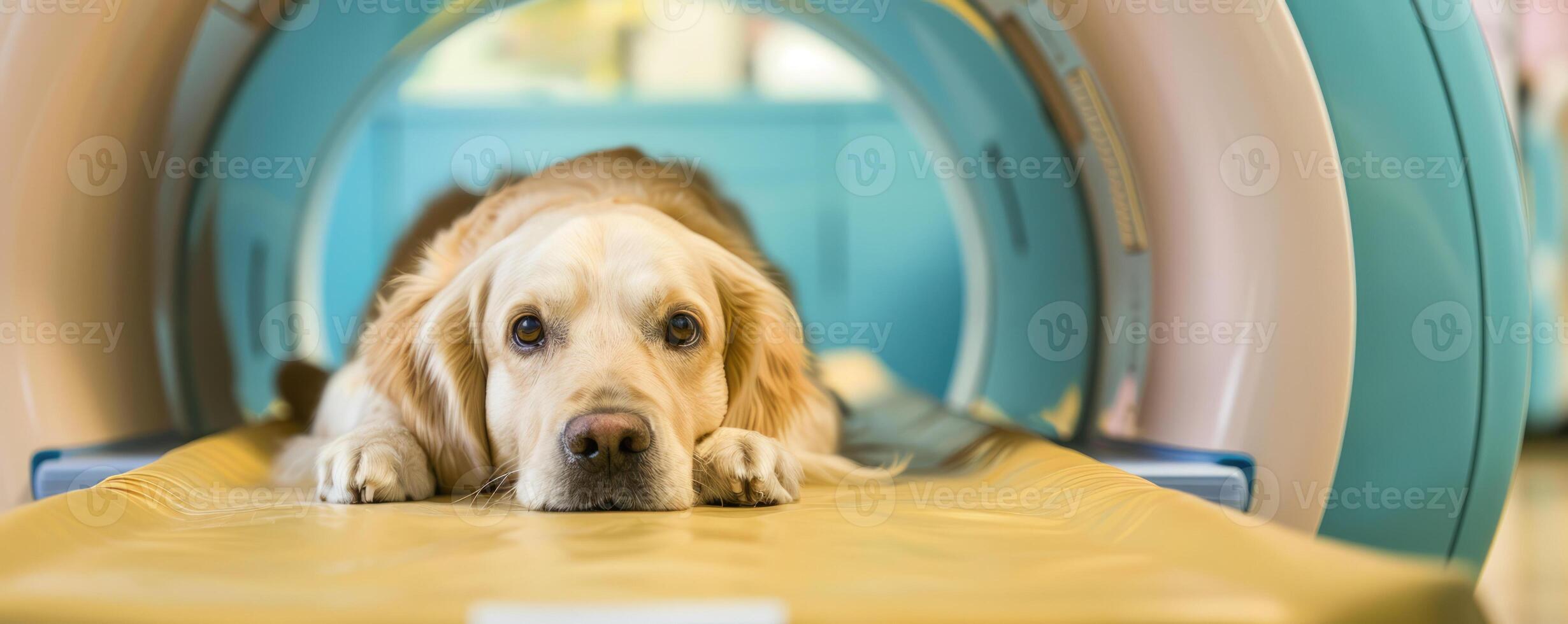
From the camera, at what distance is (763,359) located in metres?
2.03

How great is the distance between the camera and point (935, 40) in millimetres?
2855

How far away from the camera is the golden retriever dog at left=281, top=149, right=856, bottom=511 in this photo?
1.65 meters

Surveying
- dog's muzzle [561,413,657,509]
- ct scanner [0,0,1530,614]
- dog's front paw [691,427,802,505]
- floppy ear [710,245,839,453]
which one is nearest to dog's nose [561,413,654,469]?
dog's muzzle [561,413,657,509]

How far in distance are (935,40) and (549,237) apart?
4.65ft

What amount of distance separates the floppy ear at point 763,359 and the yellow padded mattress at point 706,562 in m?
0.34

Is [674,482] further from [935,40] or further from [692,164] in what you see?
[935,40]

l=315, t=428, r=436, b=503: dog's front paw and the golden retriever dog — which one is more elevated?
the golden retriever dog

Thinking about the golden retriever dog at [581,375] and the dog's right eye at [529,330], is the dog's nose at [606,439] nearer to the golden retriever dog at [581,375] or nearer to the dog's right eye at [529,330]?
the golden retriever dog at [581,375]

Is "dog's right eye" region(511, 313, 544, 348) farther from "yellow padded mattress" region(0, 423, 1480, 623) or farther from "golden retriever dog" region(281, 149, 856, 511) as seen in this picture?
"yellow padded mattress" region(0, 423, 1480, 623)

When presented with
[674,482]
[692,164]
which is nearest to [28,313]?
[674,482]

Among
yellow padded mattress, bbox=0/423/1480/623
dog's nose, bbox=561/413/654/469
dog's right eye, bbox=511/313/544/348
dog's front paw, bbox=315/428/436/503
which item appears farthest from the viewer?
dog's right eye, bbox=511/313/544/348

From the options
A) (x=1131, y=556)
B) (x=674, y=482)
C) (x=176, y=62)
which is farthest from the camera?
(x=176, y=62)

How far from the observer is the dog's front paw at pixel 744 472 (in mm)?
1713

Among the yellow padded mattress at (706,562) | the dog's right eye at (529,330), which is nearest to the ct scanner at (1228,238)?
the yellow padded mattress at (706,562)
